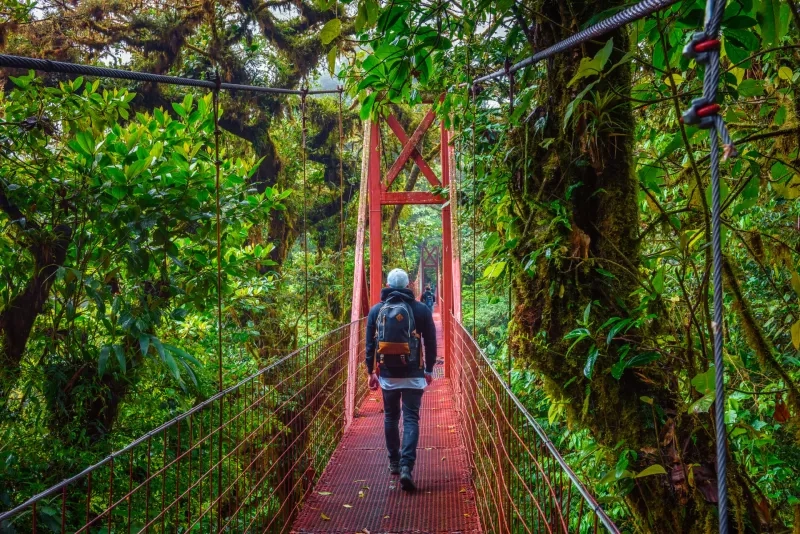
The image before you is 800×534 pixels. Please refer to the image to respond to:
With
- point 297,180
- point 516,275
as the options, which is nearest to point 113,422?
point 516,275

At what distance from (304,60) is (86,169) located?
15.2 feet

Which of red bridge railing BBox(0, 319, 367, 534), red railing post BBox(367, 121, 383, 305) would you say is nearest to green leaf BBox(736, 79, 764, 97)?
red bridge railing BBox(0, 319, 367, 534)

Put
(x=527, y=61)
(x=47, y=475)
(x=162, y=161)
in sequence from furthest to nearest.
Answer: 1. (x=162, y=161)
2. (x=47, y=475)
3. (x=527, y=61)

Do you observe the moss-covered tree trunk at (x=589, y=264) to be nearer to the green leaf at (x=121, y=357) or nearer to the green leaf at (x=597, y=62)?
the green leaf at (x=597, y=62)

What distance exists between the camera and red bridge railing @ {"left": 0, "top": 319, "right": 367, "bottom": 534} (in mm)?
1552

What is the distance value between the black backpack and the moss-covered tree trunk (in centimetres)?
98

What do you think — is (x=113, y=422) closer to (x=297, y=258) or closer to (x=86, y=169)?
(x=86, y=169)

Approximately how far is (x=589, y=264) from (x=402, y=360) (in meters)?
1.28

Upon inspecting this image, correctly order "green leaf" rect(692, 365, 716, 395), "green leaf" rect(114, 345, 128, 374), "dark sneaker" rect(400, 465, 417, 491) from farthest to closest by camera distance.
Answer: "dark sneaker" rect(400, 465, 417, 491) → "green leaf" rect(114, 345, 128, 374) → "green leaf" rect(692, 365, 716, 395)

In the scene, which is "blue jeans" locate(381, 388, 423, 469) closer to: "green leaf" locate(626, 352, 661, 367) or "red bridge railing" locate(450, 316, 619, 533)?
"red bridge railing" locate(450, 316, 619, 533)

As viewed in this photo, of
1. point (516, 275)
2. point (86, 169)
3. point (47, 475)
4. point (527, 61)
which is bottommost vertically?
point (47, 475)

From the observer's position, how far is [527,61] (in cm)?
156

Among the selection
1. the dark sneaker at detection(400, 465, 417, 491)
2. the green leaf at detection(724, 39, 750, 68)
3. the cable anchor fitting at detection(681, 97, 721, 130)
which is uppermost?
the green leaf at detection(724, 39, 750, 68)

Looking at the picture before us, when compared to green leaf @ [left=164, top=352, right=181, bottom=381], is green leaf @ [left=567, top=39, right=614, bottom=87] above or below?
above
